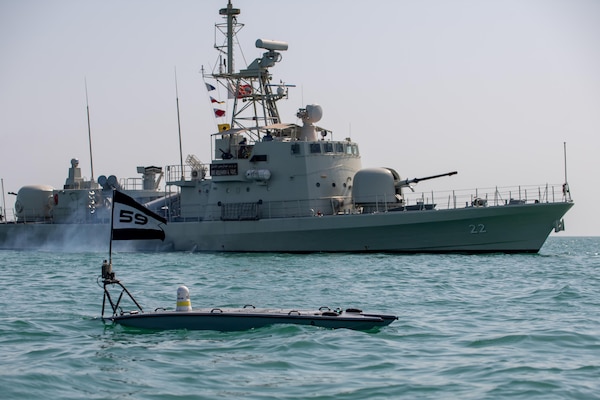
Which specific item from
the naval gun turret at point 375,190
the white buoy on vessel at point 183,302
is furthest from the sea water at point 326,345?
the naval gun turret at point 375,190

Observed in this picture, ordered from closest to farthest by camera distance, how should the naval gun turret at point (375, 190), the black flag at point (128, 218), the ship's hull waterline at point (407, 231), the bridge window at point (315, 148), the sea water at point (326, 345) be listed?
the sea water at point (326, 345) → the black flag at point (128, 218) → the ship's hull waterline at point (407, 231) → the naval gun turret at point (375, 190) → the bridge window at point (315, 148)

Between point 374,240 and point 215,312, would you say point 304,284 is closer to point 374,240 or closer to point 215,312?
point 215,312

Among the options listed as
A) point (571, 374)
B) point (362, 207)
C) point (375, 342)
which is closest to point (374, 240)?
point (362, 207)

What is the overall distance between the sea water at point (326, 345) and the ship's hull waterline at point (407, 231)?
9523mm

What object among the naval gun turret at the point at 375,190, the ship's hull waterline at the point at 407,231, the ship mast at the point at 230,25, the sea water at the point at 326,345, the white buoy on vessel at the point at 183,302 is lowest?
the sea water at the point at 326,345

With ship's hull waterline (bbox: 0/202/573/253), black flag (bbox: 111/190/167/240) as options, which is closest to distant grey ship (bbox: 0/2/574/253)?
ship's hull waterline (bbox: 0/202/573/253)

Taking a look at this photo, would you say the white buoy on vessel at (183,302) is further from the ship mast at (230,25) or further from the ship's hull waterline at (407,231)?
the ship mast at (230,25)

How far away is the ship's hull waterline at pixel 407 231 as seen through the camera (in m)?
32.6

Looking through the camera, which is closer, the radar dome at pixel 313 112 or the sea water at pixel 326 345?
the sea water at pixel 326 345

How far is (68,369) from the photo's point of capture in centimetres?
1191

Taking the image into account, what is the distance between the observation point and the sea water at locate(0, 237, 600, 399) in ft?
35.4

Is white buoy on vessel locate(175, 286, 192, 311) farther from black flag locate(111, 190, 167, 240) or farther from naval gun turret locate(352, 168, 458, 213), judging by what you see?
naval gun turret locate(352, 168, 458, 213)

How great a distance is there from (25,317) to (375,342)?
7.09m

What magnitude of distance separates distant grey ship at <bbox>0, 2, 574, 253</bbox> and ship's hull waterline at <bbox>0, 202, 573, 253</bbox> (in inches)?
1.5
